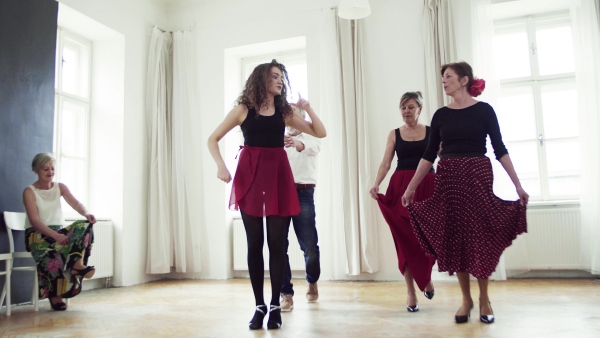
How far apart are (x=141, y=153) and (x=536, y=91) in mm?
4222

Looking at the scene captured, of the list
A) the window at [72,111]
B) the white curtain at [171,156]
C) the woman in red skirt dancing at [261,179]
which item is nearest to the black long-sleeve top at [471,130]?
the woman in red skirt dancing at [261,179]

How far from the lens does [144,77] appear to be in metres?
5.49

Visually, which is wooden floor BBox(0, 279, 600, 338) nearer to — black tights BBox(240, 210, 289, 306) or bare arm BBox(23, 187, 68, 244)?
black tights BBox(240, 210, 289, 306)

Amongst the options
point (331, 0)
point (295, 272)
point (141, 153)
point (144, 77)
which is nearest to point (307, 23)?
point (331, 0)

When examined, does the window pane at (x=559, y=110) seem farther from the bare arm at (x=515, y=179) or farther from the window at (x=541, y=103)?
the bare arm at (x=515, y=179)

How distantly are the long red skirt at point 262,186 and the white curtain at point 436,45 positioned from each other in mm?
2507

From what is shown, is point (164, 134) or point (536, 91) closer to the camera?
point (536, 91)

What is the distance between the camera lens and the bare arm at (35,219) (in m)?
3.52

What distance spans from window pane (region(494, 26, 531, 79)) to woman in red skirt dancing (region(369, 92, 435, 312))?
2501mm

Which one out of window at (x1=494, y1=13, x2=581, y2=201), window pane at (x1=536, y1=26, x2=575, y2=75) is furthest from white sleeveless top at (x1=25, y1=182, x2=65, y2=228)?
window pane at (x1=536, y1=26, x2=575, y2=75)

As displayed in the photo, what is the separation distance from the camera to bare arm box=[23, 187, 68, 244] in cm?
352

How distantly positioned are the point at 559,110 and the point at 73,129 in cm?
501

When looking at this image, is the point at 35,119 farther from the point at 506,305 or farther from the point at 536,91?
the point at 536,91

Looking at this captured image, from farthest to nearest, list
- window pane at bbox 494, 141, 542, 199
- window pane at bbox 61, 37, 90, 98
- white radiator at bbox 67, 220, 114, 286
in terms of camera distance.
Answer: window pane at bbox 61, 37, 90, 98
window pane at bbox 494, 141, 542, 199
white radiator at bbox 67, 220, 114, 286
